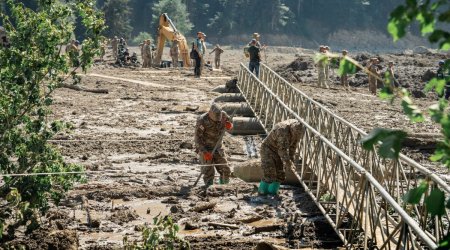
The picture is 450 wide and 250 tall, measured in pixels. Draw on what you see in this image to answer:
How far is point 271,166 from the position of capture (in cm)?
1123

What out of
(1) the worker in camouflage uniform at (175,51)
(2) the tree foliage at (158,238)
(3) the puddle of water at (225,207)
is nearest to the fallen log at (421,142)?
(3) the puddle of water at (225,207)

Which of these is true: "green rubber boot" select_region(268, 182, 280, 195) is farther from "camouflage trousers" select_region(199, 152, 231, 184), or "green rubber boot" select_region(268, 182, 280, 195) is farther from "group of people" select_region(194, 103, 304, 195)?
"camouflage trousers" select_region(199, 152, 231, 184)

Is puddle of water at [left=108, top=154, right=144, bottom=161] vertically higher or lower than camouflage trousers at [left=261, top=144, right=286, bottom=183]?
lower

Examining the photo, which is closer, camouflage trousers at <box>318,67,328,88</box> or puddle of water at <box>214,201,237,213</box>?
puddle of water at <box>214,201,237,213</box>

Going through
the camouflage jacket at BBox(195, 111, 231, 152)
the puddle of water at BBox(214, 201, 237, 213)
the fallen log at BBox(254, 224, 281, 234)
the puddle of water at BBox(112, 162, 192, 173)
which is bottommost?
the puddle of water at BBox(112, 162, 192, 173)

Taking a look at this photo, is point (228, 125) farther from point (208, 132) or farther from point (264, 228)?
point (264, 228)

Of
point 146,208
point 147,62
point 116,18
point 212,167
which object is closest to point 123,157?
point 212,167

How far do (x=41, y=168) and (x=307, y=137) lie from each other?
4.12 meters

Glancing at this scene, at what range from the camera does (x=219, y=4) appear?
73562mm

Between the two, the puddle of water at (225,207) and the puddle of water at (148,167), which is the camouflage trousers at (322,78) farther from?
the puddle of water at (225,207)

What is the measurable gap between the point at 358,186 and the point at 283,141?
8.59 ft

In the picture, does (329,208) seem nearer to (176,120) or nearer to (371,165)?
(371,165)

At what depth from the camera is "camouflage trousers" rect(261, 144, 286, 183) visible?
11.2 m

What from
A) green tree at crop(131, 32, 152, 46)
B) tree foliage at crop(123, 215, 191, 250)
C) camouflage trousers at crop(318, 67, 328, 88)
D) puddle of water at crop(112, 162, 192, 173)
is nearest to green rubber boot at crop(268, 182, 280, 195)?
puddle of water at crop(112, 162, 192, 173)
